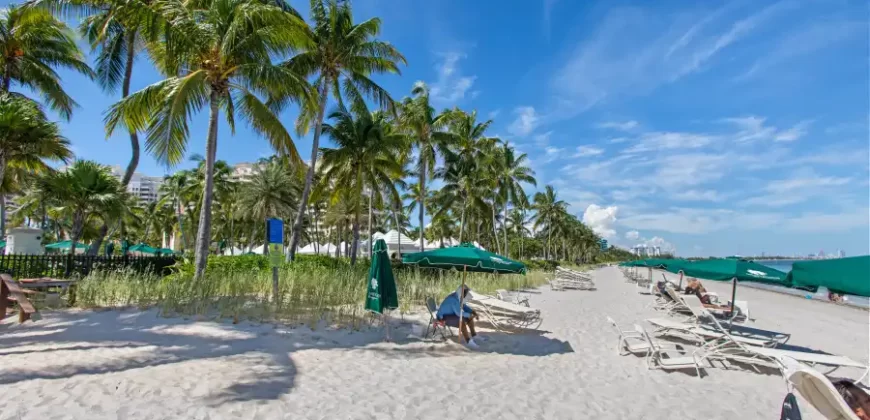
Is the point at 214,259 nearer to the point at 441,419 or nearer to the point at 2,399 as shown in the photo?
the point at 2,399

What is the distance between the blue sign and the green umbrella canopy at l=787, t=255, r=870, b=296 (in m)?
8.51

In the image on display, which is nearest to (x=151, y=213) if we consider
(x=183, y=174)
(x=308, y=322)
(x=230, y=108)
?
(x=183, y=174)

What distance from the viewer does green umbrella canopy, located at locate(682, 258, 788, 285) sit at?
23.1 feet

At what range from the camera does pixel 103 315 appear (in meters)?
7.86

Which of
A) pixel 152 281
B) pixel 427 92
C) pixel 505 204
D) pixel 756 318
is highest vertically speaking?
pixel 427 92

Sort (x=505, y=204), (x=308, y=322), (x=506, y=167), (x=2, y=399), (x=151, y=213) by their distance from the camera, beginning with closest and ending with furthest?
(x=2, y=399), (x=308, y=322), (x=506, y=167), (x=505, y=204), (x=151, y=213)

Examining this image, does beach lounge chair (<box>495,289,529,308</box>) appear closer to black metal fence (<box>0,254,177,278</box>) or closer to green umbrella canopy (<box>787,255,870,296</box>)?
green umbrella canopy (<box>787,255,870,296</box>)

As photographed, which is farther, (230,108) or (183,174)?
(183,174)

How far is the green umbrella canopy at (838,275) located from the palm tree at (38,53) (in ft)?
63.0

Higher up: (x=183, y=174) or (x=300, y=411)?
(x=183, y=174)

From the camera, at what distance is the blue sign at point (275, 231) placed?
29.3 ft

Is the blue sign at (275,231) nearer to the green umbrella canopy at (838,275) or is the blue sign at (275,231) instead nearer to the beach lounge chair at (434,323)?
the beach lounge chair at (434,323)

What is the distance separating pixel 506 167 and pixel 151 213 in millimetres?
36524

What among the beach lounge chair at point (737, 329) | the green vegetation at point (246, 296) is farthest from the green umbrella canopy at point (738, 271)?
the green vegetation at point (246, 296)
